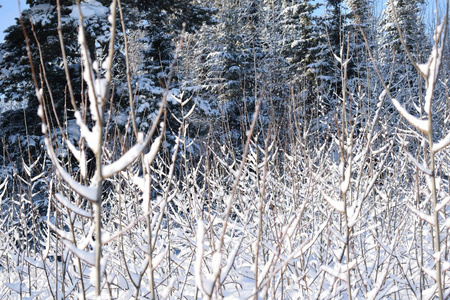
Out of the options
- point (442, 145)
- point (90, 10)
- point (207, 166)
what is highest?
point (90, 10)

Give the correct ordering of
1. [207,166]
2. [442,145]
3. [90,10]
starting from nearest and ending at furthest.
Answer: [442,145] → [207,166] → [90,10]

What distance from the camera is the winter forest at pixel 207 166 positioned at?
0.98 m

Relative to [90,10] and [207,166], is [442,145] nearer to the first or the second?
[207,166]

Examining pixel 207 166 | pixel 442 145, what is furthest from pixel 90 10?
pixel 442 145

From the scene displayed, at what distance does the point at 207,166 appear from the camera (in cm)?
221

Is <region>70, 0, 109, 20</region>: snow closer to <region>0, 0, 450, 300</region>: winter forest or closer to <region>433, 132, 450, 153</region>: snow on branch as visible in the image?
<region>0, 0, 450, 300</region>: winter forest

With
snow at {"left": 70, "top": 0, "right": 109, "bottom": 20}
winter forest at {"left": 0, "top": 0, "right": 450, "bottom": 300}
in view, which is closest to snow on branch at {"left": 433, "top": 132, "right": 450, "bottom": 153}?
winter forest at {"left": 0, "top": 0, "right": 450, "bottom": 300}

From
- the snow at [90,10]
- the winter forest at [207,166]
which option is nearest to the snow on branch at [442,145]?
the winter forest at [207,166]

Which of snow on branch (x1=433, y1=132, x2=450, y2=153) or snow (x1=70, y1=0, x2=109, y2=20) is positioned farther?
snow (x1=70, y1=0, x2=109, y2=20)

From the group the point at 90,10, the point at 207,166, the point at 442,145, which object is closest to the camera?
Result: the point at 442,145

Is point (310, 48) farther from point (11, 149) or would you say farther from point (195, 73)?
point (11, 149)

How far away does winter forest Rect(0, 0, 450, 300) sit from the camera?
3.22ft

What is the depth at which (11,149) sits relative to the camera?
7027 mm

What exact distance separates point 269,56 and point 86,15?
8.78 m
